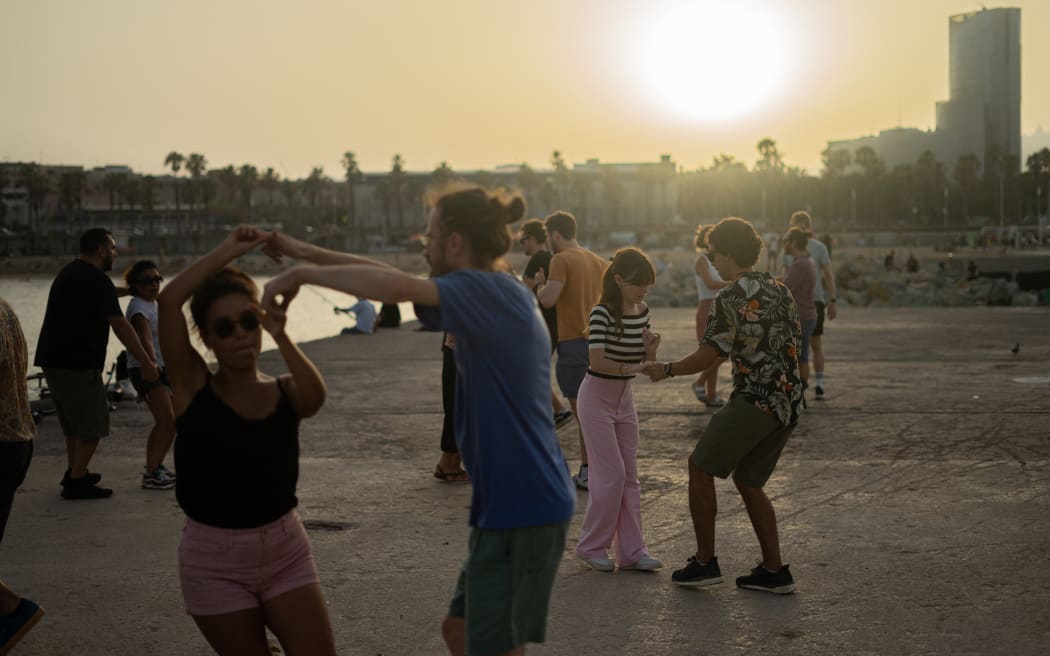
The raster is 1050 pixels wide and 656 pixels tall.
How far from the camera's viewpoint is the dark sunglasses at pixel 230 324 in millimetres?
3670

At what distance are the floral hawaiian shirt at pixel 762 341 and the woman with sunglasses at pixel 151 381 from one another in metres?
4.45

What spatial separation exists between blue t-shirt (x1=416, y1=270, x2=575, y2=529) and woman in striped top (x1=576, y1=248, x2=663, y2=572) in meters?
2.93

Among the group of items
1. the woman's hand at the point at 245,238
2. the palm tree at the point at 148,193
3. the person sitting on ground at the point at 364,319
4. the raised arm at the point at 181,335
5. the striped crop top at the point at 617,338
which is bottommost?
the person sitting on ground at the point at 364,319

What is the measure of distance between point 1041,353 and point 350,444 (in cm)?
1036

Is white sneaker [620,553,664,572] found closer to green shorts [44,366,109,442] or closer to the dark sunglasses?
the dark sunglasses

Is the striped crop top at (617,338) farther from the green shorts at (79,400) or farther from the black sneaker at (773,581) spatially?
the green shorts at (79,400)

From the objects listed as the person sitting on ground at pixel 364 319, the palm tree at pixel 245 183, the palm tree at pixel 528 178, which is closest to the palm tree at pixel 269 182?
the palm tree at pixel 245 183

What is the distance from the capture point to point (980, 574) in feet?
20.3

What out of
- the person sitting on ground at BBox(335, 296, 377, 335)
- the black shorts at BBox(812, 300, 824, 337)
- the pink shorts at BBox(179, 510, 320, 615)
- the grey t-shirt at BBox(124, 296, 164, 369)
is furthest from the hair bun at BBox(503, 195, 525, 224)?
the person sitting on ground at BBox(335, 296, 377, 335)

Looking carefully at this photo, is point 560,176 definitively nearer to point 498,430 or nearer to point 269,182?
point 269,182

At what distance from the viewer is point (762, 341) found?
5633 mm

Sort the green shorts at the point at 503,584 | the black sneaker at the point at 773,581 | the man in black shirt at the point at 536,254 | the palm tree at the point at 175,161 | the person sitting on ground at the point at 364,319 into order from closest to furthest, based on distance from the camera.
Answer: the green shorts at the point at 503,584
the black sneaker at the point at 773,581
the man in black shirt at the point at 536,254
the person sitting on ground at the point at 364,319
the palm tree at the point at 175,161

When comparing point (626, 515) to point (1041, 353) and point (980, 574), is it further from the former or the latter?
point (1041, 353)

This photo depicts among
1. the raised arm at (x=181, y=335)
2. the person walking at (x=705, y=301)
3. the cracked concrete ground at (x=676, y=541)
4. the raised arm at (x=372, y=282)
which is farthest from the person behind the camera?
the person walking at (x=705, y=301)
